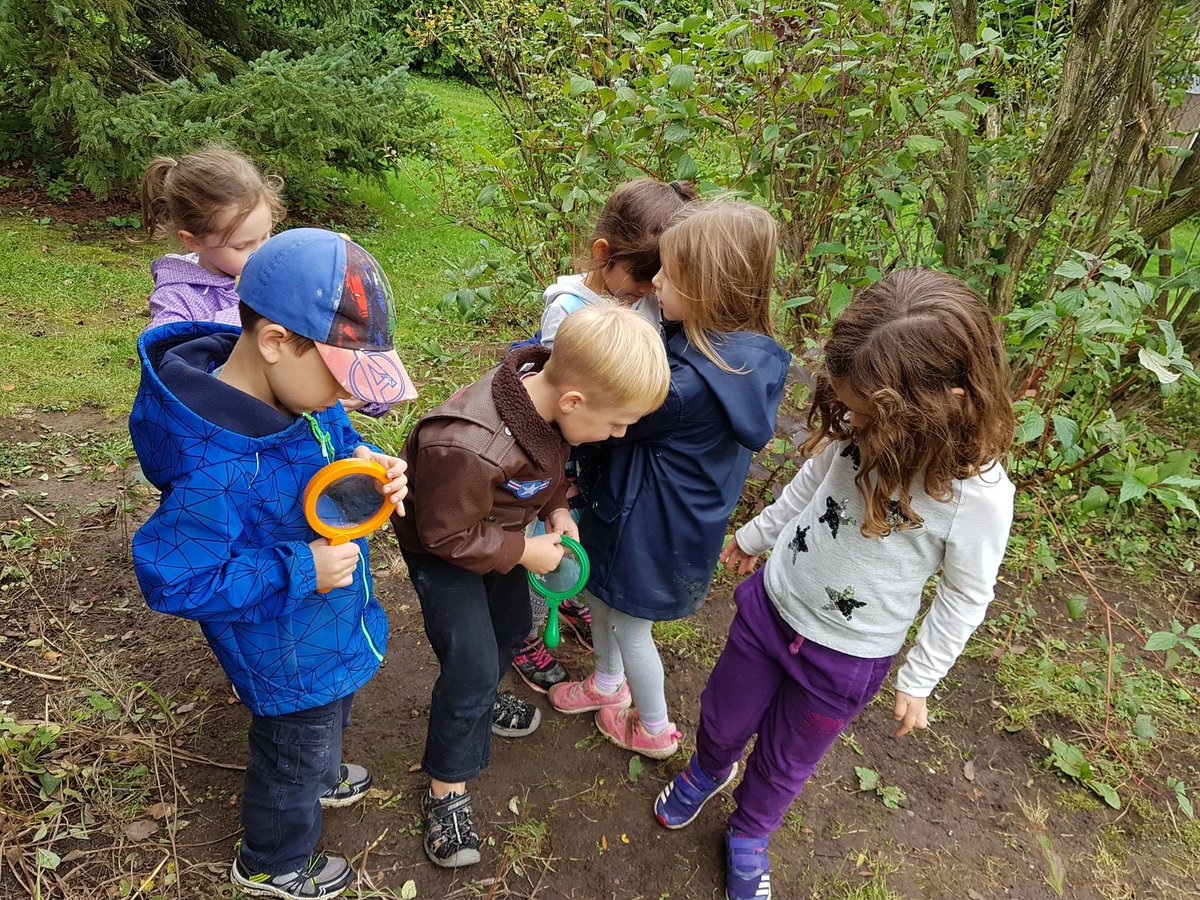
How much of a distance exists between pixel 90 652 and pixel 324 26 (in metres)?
6.60

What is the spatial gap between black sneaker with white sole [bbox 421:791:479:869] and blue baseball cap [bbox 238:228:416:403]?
1224 millimetres

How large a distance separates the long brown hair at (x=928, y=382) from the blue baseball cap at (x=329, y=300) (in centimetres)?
94

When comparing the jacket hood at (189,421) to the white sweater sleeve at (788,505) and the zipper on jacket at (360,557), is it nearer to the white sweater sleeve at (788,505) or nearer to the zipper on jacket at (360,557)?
the zipper on jacket at (360,557)

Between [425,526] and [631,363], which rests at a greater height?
[631,363]

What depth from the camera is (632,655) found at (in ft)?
7.26

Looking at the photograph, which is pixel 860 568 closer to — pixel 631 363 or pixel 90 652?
pixel 631 363

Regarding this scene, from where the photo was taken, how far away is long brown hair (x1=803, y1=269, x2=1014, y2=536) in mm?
1495

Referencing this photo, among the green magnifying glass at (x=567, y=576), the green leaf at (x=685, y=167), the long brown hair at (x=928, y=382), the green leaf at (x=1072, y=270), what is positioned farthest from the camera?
the green leaf at (x=685, y=167)

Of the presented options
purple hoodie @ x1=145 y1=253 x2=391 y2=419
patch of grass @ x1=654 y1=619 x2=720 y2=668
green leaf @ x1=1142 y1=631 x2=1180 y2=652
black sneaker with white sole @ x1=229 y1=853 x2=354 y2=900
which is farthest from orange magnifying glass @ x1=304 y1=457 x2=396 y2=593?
green leaf @ x1=1142 y1=631 x2=1180 y2=652

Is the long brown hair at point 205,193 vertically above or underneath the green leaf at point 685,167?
underneath

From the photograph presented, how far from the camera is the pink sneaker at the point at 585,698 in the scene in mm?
2518

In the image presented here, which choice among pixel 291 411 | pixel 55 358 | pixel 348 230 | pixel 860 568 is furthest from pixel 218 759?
pixel 348 230

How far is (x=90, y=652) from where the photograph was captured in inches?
98.6

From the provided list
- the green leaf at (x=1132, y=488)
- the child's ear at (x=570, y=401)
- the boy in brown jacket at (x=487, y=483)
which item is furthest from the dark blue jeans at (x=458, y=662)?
the green leaf at (x=1132, y=488)
